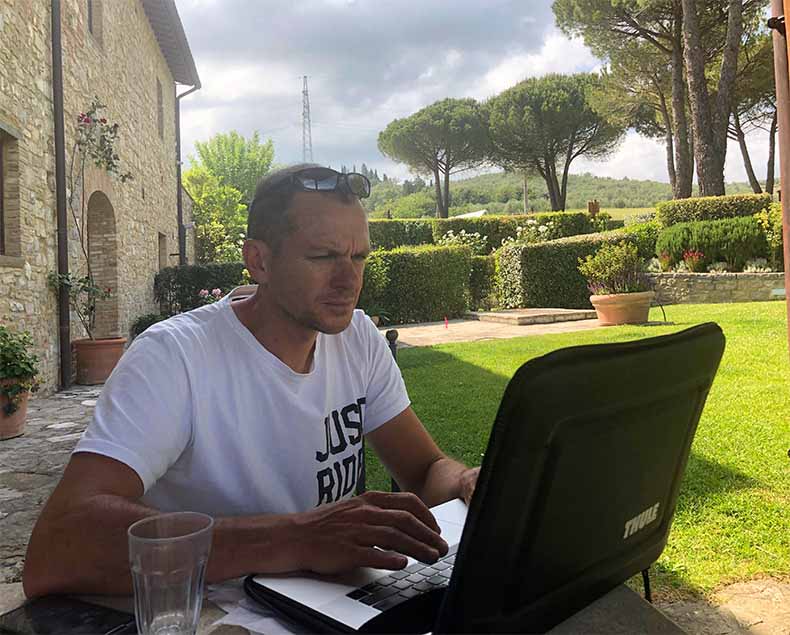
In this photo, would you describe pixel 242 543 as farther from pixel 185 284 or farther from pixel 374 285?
pixel 185 284

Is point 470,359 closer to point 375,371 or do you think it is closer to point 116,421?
point 375,371

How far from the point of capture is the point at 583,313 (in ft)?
37.8

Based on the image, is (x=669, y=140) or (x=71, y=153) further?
(x=669, y=140)

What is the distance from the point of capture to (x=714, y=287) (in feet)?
39.9

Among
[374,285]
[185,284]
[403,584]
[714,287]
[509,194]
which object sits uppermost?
[509,194]

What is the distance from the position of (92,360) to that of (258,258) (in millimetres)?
6429

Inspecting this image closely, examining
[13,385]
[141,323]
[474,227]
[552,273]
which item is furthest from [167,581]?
[474,227]

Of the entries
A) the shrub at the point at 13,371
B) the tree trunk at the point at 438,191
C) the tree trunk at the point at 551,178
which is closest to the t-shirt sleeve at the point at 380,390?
the shrub at the point at 13,371

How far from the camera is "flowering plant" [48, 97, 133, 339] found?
7027 millimetres

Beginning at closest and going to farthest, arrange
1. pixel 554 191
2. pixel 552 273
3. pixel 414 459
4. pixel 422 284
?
pixel 414 459 → pixel 422 284 → pixel 552 273 → pixel 554 191

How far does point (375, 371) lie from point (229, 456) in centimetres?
47

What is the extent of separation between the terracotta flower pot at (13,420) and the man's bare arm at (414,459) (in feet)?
13.5

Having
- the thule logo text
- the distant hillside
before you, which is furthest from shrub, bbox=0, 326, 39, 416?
the distant hillside

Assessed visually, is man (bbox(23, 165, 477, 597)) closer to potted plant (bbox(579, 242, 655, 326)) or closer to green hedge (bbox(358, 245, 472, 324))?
potted plant (bbox(579, 242, 655, 326))
